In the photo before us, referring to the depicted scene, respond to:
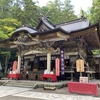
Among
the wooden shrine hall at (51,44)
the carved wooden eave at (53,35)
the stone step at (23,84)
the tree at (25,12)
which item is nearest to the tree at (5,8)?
the tree at (25,12)

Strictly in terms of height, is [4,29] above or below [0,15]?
below

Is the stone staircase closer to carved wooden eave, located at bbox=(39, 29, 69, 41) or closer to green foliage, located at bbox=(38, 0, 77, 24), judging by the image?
carved wooden eave, located at bbox=(39, 29, 69, 41)

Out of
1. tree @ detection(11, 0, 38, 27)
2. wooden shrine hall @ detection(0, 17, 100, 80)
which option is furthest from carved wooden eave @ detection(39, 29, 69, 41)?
tree @ detection(11, 0, 38, 27)

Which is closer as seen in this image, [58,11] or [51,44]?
[51,44]

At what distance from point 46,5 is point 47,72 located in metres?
29.5

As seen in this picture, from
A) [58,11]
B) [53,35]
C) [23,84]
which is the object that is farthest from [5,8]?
[23,84]

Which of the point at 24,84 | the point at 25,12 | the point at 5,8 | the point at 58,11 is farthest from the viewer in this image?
the point at 58,11

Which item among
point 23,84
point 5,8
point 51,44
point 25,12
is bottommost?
point 23,84

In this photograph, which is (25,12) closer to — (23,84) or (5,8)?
(5,8)

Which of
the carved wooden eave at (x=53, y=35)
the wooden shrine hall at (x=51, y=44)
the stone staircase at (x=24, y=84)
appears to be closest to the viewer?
the stone staircase at (x=24, y=84)

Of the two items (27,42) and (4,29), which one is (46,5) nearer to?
(4,29)

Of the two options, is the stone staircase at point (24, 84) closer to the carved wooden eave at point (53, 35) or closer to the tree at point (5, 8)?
the carved wooden eave at point (53, 35)

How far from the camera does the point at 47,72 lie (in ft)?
36.9

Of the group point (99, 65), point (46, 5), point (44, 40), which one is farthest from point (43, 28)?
point (46, 5)
